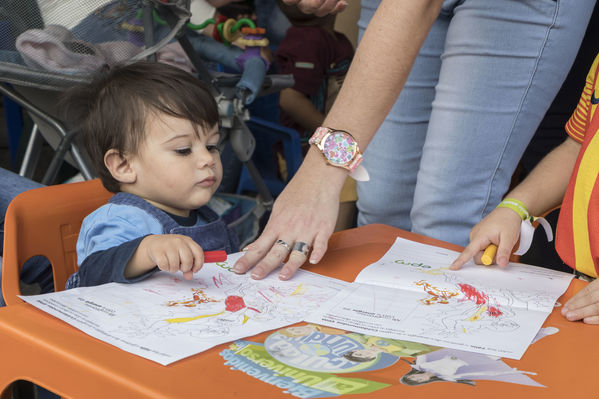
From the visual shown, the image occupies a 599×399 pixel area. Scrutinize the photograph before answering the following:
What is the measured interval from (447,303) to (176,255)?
1.14 ft

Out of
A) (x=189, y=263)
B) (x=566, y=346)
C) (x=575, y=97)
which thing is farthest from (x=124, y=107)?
(x=575, y=97)

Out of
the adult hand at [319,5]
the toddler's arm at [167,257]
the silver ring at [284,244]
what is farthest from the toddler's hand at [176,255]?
the adult hand at [319,5]

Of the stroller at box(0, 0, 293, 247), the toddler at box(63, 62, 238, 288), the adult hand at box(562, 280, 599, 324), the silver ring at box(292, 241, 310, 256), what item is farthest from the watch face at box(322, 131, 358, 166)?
the stroller at box(0, 0, 293, 247)

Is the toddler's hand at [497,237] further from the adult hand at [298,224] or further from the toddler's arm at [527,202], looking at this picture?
the adult hand at [298,224]

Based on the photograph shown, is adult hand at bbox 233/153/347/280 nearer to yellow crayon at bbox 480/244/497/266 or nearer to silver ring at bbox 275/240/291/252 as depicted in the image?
silver ring at bbox 275/240/291/252

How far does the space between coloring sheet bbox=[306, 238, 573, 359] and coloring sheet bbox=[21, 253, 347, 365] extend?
0.05m

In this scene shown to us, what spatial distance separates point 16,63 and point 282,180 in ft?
4.65

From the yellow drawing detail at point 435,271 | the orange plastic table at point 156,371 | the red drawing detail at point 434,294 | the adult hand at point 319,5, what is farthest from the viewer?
the adult hand at point 319,5

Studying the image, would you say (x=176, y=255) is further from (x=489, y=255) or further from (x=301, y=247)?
(x=489, y=255)

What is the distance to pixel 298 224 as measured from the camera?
3.09 ft

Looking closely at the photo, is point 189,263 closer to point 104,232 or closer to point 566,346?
point 104,232

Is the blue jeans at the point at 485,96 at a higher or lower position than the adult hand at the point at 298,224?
higher

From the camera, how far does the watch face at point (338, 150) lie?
1.00 metres

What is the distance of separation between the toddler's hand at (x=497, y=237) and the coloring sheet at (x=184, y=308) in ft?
0.70
